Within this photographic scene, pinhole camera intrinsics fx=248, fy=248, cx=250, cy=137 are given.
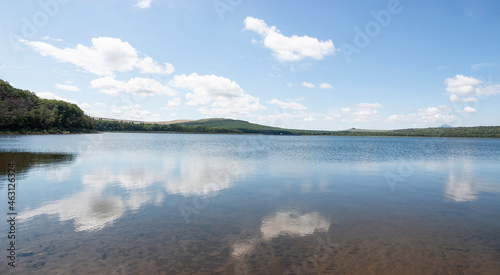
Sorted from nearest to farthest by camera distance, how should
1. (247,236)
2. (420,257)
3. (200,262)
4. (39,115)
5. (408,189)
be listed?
(200,262), (420,257), (247,236), (408,189), (39,115)

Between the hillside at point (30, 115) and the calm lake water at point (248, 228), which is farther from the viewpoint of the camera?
the hillside at point (30, 115)

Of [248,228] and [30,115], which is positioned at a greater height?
[30,115]

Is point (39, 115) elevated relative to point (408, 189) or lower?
elevated

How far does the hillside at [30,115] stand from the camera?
353 ft

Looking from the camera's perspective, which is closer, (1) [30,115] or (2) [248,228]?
(2) [248,228]

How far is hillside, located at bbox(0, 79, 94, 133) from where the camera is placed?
108 m

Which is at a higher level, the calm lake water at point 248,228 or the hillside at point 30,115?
the hillside at point 30,115

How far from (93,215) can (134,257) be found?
5.94m

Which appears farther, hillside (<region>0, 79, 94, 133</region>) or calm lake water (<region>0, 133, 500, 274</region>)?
hillside (<region>0, 79, 94, 133</region>)

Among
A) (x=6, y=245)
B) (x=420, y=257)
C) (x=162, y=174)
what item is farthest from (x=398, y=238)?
(x=162, y=174)

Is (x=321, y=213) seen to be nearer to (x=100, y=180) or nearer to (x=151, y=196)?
(x=151, y=196)

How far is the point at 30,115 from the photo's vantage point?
378ft

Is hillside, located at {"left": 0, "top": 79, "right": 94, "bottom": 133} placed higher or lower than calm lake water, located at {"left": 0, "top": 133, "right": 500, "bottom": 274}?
higher

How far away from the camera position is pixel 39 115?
121750 mm
